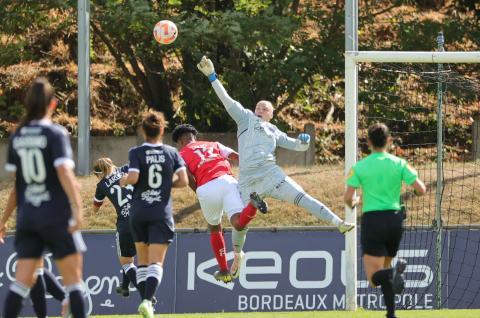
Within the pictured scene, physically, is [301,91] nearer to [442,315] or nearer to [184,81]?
[184,81]

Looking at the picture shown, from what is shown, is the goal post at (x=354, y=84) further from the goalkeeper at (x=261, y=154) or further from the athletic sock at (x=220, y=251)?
the athletic sock at (x=220, y=251)

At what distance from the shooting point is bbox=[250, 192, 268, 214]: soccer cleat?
504 inches

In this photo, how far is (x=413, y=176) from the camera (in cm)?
989

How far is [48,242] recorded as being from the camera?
26.6ft

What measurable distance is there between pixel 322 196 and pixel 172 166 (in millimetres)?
9693

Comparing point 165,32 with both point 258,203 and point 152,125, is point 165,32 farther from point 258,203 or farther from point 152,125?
point 152,125

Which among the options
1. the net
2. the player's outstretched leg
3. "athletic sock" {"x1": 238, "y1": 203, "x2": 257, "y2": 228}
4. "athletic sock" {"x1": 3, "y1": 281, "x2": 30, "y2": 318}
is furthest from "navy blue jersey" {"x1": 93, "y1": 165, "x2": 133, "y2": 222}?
"athletic sock" {"x1": 3, "y1": 281, "x2": 30, "y2": 318}

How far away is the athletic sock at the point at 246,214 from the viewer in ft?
42.7

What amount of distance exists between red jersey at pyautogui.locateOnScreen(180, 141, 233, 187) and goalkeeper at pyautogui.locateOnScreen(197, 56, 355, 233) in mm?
454

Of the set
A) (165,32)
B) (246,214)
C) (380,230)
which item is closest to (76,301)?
(380,230)

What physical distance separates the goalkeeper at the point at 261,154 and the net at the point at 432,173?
2.42 m

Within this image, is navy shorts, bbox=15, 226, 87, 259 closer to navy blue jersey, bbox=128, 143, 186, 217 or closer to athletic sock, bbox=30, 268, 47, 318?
athletic sock, bbox=30, 268, 47, 318

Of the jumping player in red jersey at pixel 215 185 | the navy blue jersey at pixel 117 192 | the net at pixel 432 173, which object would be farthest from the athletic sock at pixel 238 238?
the net at pixel 432 173

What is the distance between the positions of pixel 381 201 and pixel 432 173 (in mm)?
10694
